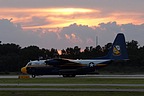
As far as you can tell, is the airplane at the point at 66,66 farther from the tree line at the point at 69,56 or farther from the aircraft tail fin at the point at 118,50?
the tree line at the point at 69,56

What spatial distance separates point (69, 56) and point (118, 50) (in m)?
55.4

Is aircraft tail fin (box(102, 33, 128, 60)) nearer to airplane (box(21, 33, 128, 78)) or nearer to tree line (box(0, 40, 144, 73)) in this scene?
airplane (box(21, 33, 128, 78))

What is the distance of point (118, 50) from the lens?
62969mm

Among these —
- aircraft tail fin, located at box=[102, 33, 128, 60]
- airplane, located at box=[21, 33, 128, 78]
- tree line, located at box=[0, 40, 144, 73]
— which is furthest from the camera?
tree line, located at box=[0, 40, 144, 73]

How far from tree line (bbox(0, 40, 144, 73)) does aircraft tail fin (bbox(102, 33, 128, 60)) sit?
20.5 metres

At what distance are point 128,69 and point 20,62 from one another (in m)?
27.1

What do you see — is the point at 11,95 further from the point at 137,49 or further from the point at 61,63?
the point at 137,49

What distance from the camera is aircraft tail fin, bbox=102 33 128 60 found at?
62537 mm

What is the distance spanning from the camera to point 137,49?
122938 mm

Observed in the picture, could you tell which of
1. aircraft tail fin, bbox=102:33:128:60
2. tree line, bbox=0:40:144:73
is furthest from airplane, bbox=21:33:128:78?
tree line, bbox=0:40:144:73

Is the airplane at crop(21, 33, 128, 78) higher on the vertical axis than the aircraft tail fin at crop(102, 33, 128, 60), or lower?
lower

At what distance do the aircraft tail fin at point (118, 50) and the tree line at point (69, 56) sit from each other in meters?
20.5

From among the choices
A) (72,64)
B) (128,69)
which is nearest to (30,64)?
(72,64)

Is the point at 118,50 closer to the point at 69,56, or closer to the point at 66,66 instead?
the point at 66,66
